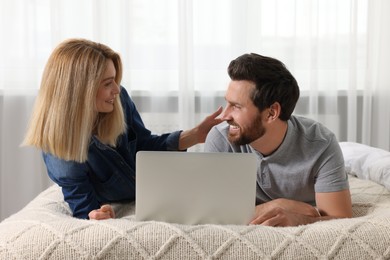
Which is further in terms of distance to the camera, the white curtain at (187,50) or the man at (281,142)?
the white curtain at (187,50)

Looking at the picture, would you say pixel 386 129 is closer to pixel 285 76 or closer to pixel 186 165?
pixel 285 76

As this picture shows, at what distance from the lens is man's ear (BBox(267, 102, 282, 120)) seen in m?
1.75

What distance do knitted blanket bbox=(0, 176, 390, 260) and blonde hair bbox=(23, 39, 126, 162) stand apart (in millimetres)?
333

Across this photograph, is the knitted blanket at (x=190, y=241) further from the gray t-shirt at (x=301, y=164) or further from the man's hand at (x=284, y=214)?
the gray t-shirt at (x=301, y=164)

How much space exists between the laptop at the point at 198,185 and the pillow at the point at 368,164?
74cm

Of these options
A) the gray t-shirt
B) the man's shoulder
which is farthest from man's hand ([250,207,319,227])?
the man's shoulder

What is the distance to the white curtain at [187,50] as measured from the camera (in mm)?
3148

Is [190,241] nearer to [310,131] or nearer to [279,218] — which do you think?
[279,218]

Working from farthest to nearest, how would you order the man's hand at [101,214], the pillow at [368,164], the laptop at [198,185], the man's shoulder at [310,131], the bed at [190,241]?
the pillow at [368,164]
the man's shoulder at [310,131]
the man's hand at [101,214]
the laptop at [198,185]
the bed at [190,241]

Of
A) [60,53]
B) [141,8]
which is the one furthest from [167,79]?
[60,53]

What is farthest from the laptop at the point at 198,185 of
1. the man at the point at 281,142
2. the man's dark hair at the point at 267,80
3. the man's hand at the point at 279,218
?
the man's dark hair at the point at 267,80

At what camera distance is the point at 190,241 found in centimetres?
138

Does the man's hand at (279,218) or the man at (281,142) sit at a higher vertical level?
the man at (281,142)

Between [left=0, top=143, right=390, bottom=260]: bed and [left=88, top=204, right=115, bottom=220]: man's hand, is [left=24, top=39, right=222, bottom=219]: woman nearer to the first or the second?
[left=88, top=204, right=115, bottom=220]: man's hand
